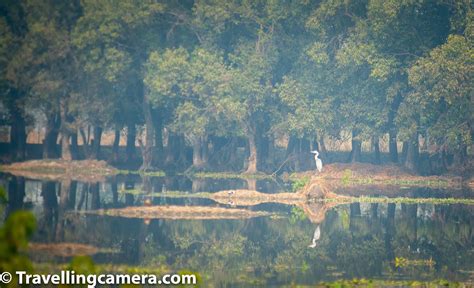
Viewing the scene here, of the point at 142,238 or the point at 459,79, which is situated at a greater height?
the point at 459,79

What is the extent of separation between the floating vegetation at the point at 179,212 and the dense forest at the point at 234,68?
78.5 feet

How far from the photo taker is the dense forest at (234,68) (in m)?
59.7

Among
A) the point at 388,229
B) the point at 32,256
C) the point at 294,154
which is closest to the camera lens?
the point at 32,256

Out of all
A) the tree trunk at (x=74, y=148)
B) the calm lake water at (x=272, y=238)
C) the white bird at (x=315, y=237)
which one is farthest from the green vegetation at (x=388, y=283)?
the tree trunk at (x=74, y=148)

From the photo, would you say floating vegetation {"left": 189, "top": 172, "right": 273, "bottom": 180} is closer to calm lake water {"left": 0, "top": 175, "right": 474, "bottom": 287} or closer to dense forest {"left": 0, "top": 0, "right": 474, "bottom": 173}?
dense forest {"left": 0, "top": 0, "right": 474, "bottom": 173}

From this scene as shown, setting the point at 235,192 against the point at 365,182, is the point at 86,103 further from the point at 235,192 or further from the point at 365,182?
the point at 235,192

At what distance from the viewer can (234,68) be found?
220 ft

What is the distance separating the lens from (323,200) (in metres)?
41.6

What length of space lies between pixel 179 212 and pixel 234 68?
32425mm

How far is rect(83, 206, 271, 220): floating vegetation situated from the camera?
3469 cm

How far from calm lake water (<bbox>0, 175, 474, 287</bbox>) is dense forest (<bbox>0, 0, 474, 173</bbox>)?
19469mm

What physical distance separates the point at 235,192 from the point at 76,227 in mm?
13006

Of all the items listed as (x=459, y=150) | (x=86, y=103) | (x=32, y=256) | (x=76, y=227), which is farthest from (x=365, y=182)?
(x=32, y=256)

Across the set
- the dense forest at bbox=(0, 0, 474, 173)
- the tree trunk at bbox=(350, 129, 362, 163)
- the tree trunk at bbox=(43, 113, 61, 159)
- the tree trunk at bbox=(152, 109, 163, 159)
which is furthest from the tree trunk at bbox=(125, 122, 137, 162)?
the tree trunk at bbox=(350, 129, 362, 163)
